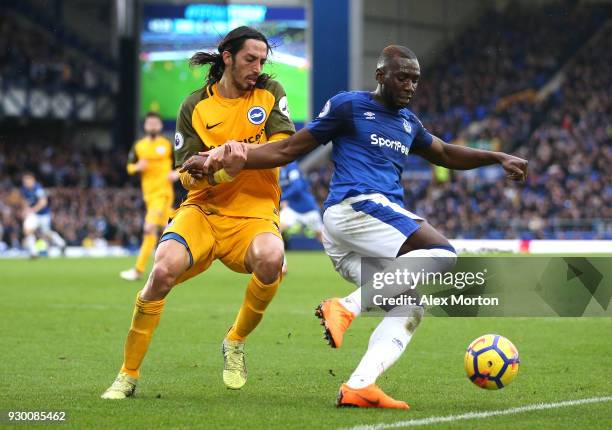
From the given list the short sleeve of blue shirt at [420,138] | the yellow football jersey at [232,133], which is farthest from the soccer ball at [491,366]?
the yellow football jersey at [232,133]

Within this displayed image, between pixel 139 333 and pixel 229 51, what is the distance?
1.89m

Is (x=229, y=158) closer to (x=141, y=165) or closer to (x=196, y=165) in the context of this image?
(x=196, y=165)

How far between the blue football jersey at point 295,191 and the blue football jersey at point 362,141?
13.1m

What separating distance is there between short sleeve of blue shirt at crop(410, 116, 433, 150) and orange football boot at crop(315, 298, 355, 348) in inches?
48.6

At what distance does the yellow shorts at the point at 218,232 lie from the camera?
639 cm

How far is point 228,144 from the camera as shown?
19.2 ft

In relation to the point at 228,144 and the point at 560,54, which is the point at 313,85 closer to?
the point at 560,54

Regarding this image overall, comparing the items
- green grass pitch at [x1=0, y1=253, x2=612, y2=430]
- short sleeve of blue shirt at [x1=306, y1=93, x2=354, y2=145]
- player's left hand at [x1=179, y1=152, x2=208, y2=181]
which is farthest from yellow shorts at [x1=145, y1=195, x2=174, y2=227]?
short sleeve of blue shirt at [x1=306, y1=93, x2=354, y2=145]

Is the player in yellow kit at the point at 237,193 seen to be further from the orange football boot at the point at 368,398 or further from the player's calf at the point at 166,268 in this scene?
the orange football boot at the point at 368,398

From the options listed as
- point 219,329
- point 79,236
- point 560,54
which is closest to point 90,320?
point 219,329

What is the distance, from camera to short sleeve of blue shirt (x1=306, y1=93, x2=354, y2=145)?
5.87 meters

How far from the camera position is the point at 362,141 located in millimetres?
5922

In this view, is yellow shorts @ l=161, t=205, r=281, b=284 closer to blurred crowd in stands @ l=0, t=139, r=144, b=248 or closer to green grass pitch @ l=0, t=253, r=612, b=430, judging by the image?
green grass pitch @ l=0, t=253, r=612, b=430

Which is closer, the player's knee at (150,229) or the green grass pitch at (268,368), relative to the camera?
the green grass pitch at (268,368)
